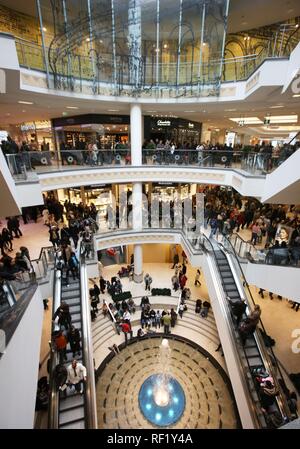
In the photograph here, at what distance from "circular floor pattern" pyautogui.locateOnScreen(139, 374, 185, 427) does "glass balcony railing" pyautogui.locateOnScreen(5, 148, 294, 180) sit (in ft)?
32.3

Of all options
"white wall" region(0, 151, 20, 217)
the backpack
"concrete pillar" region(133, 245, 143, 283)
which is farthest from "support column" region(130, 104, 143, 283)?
"white wall" region(0, 151, 20, 217)

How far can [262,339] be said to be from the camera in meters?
8.52

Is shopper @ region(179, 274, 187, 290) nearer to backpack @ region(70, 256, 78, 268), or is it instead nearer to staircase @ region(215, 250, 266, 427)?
staircase @ region(215, 250, 266, 427)

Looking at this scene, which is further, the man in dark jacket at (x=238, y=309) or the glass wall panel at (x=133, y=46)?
the glass wall panel at (x=133, y=46)

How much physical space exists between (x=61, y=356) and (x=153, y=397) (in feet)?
16.0

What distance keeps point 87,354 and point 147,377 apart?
436 centimetres

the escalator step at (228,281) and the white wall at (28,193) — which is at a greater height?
the white wall at (28,193)

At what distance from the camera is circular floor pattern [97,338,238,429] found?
9.20 m

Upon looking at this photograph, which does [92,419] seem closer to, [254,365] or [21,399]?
[21,399]

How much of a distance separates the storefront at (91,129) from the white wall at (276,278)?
11609 millimetres

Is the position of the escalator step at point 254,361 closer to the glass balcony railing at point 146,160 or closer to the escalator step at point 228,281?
the escalator step at point 228,281

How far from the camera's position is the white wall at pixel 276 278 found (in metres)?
7.25

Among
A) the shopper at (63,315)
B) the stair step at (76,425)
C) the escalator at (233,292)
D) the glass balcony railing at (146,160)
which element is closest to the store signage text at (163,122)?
the glass balcony railing at (146,160)

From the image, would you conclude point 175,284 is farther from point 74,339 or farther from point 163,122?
point 163,122
